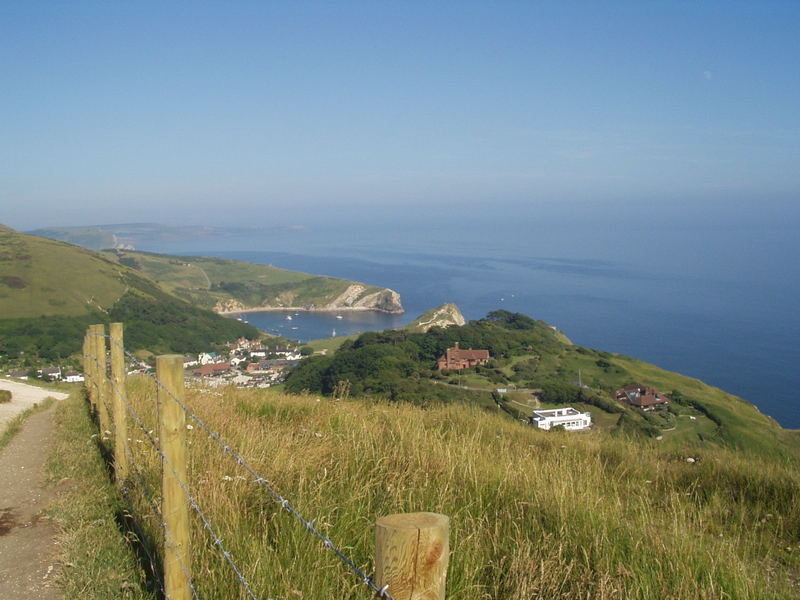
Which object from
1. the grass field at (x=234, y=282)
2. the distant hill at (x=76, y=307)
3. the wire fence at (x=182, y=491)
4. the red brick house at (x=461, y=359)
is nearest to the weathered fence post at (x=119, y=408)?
the wire fence at (x=182, y=491)

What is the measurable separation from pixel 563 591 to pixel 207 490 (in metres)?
2.22

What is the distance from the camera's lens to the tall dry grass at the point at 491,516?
114 inches

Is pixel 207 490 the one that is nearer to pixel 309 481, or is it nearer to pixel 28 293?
pixel 309 481

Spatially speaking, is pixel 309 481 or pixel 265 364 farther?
pixel 265 364

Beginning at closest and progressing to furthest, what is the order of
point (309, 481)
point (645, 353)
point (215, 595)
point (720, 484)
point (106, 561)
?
point (215, 595) → point (106, 561) → point (309, 481) → point (720, 484) → point (645, 353)

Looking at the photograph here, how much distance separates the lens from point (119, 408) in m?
5.09

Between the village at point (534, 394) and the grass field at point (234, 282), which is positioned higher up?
the village at point (534, 394)

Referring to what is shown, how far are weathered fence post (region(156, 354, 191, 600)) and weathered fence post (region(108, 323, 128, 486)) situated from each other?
2.10 meters

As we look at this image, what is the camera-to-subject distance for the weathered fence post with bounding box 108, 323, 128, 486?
16.0 ft

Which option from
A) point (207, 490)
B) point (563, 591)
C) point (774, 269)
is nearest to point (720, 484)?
point (563, 591)

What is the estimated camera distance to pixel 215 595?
2891 millimetres

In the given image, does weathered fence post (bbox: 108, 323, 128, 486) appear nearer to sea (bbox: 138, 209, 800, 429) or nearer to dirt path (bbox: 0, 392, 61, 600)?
dirt path (bbox: 0, 392, 61, 600)

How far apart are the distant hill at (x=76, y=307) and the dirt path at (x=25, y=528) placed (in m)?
59.2

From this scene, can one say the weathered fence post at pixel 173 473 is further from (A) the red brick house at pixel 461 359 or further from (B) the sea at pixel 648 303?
(B) the sea at pixel 648 303
